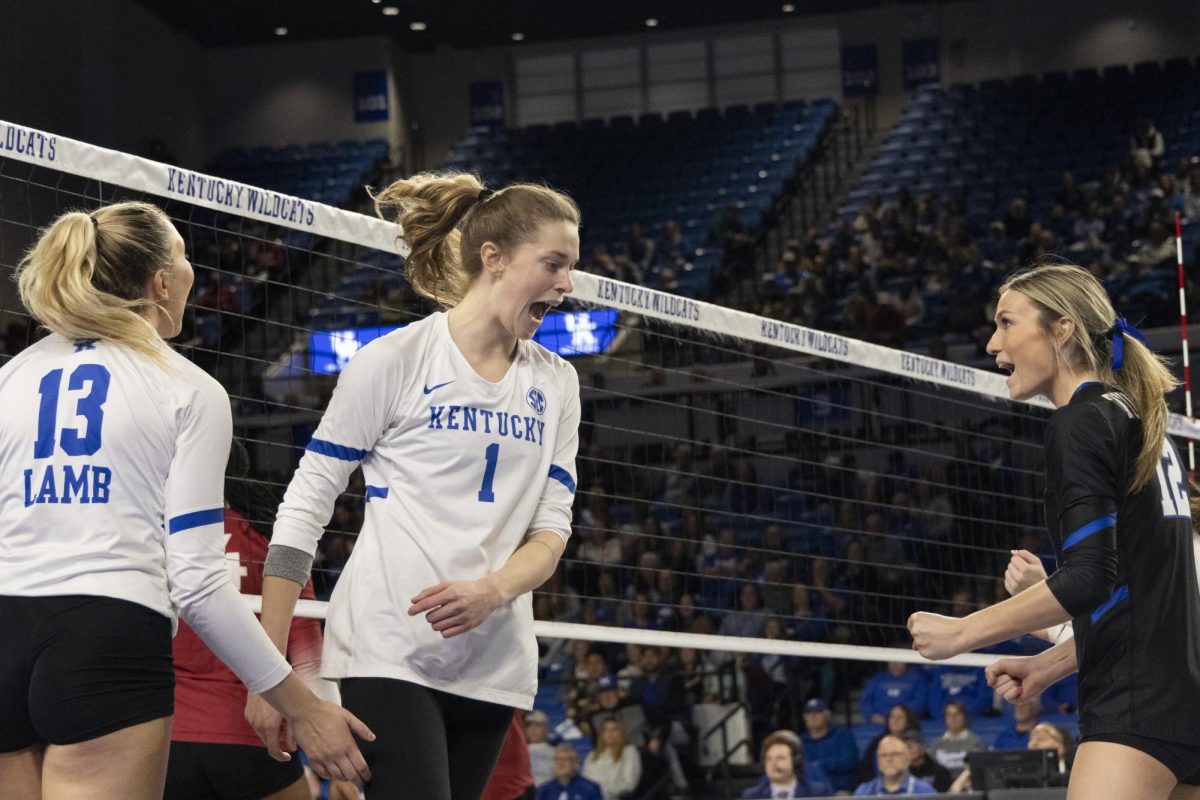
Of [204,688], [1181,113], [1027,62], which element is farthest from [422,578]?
[1027,62]

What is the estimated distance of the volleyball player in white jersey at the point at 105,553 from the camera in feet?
7.89

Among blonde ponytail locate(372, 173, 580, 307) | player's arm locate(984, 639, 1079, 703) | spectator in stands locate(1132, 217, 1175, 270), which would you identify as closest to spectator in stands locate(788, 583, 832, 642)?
spectator in stands locate(1132, 217, 1175, 270)

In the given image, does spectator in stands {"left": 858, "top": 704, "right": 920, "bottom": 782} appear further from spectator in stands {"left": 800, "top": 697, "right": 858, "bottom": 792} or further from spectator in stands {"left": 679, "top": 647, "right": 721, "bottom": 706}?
spectator in stands {"left": 679, "top": 647, "right": 721, "bottom": 706}

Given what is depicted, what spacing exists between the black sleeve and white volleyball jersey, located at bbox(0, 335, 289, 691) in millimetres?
1488

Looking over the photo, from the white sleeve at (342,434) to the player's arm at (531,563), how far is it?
293mm

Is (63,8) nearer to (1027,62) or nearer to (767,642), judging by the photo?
(1027,62)

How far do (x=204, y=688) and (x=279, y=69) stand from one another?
21752 millimetres

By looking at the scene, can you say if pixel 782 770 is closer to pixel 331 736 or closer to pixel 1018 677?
pixel 1018 677

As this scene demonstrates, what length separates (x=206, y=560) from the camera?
2.51m

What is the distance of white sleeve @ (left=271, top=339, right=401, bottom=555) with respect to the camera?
9.03 feet

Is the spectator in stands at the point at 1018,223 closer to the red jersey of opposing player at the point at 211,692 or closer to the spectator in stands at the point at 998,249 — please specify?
the spectator in stands at the point at 998,249

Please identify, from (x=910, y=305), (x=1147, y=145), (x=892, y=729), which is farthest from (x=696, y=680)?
(x=1147, y=145)

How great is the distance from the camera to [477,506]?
278cm

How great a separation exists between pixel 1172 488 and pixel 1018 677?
0.53 meters
